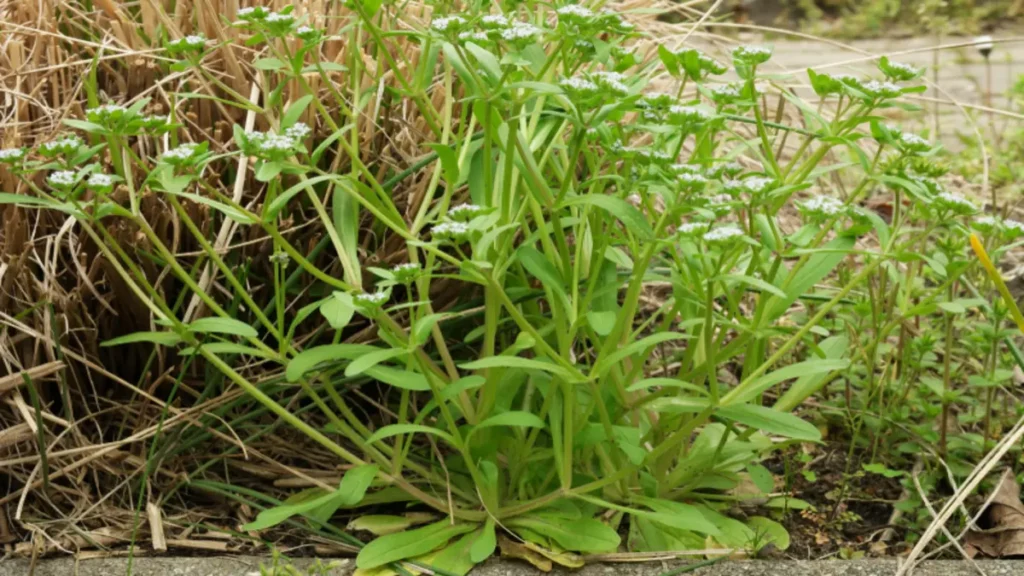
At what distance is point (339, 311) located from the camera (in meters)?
1.56

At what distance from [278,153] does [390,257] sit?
1.74ft

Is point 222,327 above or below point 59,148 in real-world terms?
below

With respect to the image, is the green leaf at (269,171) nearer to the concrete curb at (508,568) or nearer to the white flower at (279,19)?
the white flower at (279,19)

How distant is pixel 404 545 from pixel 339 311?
0.38m

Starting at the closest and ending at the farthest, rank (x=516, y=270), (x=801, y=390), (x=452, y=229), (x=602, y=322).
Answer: (x=452, y=229), (x=602, y=322), (x=801, y=390), (x=516, y=270)

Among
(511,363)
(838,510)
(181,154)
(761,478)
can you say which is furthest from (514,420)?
(838,510)

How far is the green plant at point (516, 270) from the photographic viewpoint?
1534 mm

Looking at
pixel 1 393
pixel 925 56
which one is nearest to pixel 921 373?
pixel 1 393

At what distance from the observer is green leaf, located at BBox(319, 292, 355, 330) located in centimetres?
153

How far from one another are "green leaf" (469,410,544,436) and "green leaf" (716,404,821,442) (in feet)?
0.84

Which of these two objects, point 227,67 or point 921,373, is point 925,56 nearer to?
point 921,373

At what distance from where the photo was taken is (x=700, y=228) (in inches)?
56.4

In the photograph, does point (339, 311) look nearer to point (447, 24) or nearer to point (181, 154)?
point (181, 154)

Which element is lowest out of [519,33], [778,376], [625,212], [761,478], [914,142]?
[761,478]
